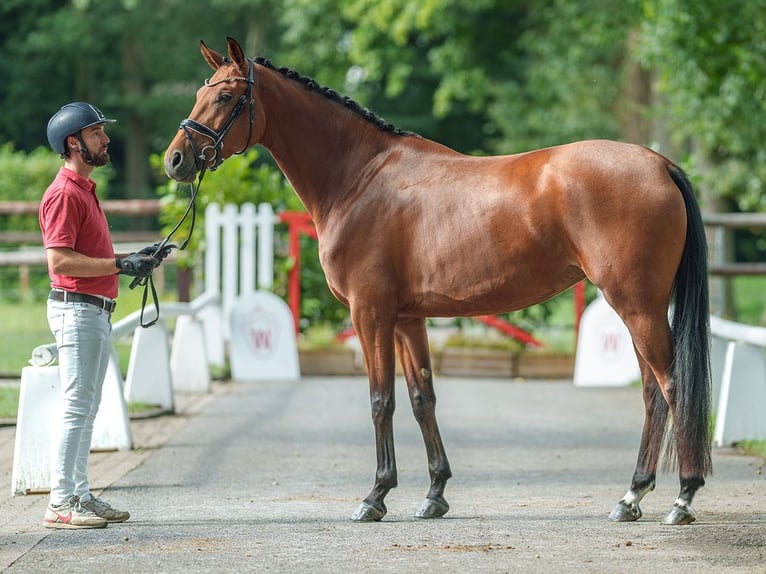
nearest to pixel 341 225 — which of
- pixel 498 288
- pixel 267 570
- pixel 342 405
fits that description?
pixel 498 288

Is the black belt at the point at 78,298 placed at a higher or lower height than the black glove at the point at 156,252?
lower

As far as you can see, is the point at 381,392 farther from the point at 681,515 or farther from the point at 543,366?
the point at 543,366

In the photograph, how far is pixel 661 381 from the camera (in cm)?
595

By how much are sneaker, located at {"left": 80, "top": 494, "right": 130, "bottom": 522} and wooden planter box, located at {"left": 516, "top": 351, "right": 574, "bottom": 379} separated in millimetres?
8060

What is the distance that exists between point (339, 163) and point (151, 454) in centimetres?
284

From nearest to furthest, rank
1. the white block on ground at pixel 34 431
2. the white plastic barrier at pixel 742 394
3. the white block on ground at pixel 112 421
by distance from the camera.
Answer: the white block on ground at pixel 34 431
the white block on ground at pixel 112 421
the white plastic barrier at pixel 742 394

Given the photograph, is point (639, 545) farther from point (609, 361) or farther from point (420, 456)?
point (609, 361)

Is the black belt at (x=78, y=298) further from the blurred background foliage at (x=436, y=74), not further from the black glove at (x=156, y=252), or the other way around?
the blurred background foliage at (x=436, y=74)

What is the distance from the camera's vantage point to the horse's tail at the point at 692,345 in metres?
5.89

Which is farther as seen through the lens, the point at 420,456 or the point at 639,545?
the point at 420,456

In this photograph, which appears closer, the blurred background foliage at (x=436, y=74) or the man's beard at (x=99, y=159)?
→ the man's beard at (x=99, y=159)

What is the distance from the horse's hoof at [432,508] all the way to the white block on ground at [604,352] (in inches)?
267

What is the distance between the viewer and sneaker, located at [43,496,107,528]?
593 centimetres

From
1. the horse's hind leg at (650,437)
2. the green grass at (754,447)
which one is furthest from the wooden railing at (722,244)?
the horse's hind leg at (650,437)
